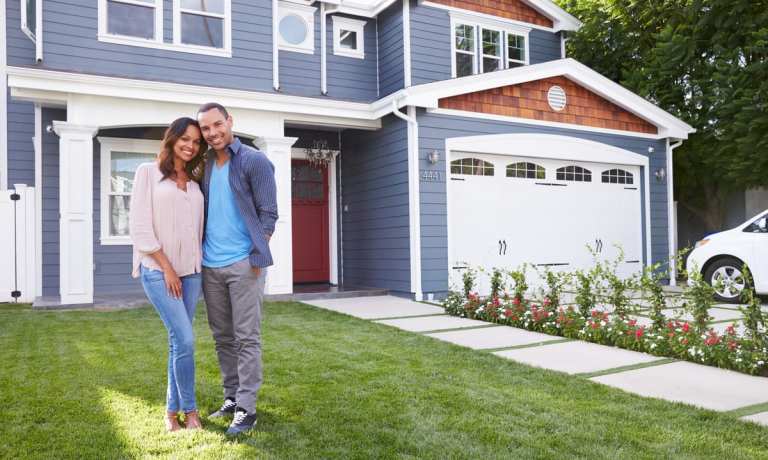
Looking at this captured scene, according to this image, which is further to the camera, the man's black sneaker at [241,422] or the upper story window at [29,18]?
the upper story window at [29,18]

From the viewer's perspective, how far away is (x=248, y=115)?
8969 millimetres

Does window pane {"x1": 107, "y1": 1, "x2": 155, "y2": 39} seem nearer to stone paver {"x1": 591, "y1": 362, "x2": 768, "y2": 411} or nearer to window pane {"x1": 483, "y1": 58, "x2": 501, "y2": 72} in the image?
window pane {"x1": 483, "y1": 58, "x2": 501, "y2": 72}

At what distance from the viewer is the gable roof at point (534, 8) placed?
10.7m

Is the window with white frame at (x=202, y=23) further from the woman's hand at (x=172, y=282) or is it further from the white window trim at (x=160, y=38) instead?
the woman's hand at (x=172, y=282)

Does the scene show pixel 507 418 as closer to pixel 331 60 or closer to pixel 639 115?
pixel 331 60

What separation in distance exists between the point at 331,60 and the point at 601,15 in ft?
21.7

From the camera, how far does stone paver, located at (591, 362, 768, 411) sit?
370cm

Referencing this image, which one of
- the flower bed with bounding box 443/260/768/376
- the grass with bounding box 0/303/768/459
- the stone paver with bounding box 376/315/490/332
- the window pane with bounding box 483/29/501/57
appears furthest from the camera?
the window pane with bounding box 483/29/501/57

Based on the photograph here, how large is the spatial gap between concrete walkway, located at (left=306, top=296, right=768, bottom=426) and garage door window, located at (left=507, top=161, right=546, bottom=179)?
3523mm

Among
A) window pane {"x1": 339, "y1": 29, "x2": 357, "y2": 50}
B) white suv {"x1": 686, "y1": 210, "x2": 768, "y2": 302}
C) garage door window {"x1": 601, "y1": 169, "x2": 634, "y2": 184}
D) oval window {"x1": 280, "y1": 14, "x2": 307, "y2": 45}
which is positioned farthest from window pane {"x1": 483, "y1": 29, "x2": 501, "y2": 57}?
white suv {"x1": 686, "y1": 210, "x2": 768, "y2": 302}

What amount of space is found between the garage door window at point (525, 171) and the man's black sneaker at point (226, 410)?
24.6 feet

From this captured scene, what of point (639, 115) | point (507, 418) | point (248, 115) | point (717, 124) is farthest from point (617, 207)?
point (507, 418)

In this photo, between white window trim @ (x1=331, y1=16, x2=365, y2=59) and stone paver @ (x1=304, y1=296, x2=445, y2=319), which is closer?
stone paver @ (x1=304, y1=296, x2=445, y2=319)

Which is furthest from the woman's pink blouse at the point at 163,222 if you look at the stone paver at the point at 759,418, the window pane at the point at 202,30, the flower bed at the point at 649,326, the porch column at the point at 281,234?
the window pane at the point at 202,30
